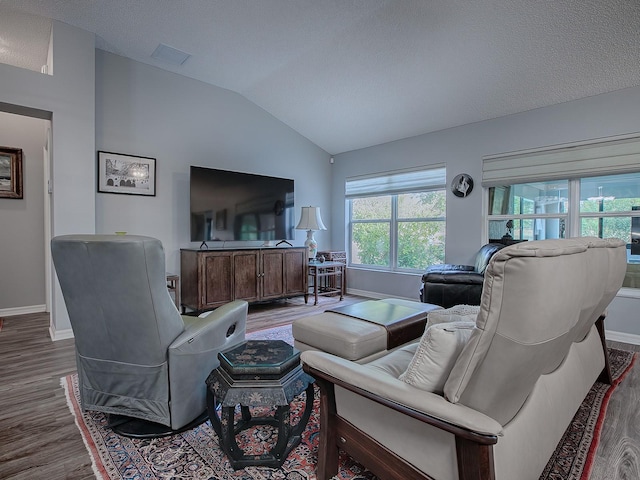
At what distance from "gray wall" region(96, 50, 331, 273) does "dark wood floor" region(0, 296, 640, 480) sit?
1495mm

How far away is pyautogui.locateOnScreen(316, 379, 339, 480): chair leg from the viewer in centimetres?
133

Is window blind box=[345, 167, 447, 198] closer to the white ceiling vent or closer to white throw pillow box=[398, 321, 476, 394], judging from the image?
the white ceiling vent

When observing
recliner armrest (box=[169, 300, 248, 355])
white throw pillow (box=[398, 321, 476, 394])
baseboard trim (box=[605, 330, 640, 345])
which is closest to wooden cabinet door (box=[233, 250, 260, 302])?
recliner armrest (box=[169, 300, 248, 355])

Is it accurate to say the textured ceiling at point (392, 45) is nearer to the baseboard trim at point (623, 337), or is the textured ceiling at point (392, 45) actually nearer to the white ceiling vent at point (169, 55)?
the white ceiling vent at point (169, 55)

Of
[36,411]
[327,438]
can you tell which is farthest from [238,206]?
[327,438]

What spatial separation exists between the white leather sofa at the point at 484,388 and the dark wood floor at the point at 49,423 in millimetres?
468

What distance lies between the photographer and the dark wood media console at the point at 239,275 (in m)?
3.91

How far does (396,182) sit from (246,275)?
8.72ft

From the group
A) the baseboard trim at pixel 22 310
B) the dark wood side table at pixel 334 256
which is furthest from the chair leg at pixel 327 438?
the baseboard trim at pixel 22 310

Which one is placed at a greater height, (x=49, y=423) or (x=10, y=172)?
(x=10, y=172)

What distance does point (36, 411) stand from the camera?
193cm

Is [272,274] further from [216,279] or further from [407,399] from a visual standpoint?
[407,399]

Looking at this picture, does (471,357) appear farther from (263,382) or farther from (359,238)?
(359,238)

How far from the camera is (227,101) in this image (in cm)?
461
